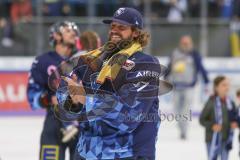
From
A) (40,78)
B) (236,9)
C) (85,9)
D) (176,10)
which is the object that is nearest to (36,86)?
(40,78)

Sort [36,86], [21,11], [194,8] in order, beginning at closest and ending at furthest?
[36,86] → [21,11] → [194,8]

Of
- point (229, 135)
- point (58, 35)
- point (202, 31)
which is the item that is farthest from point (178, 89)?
point (58, 35)

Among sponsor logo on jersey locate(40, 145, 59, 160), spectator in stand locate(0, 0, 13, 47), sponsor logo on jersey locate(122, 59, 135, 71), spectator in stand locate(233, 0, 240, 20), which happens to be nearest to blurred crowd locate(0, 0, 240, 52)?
spectator in stand locate(0, 0, 13, 47)

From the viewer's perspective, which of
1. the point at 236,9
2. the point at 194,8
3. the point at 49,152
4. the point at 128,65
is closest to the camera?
the point at 128,65

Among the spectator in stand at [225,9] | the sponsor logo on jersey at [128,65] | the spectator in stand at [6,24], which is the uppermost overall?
the spectator in stand at [225,9]

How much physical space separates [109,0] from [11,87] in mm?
3030

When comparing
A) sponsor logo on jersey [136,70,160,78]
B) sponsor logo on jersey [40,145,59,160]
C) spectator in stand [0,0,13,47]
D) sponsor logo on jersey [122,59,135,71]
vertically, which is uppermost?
spectator in stand [0,0,13,47]

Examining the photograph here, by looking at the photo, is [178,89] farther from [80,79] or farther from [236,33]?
[80,79]

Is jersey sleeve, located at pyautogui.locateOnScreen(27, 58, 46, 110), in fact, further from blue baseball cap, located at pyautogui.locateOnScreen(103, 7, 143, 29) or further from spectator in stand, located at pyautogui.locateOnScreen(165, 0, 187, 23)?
spectator in stand, located at pyautogui.locateOnScreen(165, 0, 187, 23)

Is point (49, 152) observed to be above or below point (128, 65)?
below

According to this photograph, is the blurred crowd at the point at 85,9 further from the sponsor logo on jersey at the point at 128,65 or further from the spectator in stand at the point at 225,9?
the sponsor logo on jersey at the point at 128,65

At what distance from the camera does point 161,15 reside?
17375 mm

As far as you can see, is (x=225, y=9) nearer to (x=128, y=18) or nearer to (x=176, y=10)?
(x=176, y=10)

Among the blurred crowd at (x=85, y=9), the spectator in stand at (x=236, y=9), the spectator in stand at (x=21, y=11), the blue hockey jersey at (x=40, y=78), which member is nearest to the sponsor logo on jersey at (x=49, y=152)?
the blue hockey jersey at (x=40, y=78)
